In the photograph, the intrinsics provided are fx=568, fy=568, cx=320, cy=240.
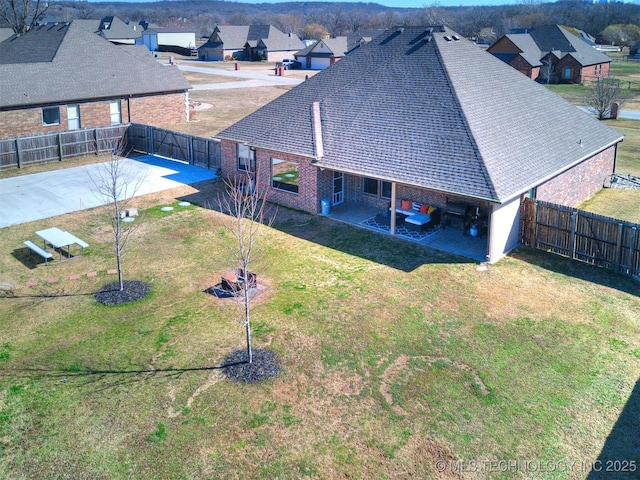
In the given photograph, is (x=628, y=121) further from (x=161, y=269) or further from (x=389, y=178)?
(x=161, y=269)

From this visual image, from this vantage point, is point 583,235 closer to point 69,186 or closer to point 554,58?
point 69,186

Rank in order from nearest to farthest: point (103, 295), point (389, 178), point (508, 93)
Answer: point (103, 295) < point (389, 178) < point (508, 93)

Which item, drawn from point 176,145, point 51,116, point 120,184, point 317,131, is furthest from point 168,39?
point 317,131

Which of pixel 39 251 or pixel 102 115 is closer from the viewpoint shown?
pixel 39 251

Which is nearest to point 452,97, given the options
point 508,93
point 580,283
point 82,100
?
point 508,93

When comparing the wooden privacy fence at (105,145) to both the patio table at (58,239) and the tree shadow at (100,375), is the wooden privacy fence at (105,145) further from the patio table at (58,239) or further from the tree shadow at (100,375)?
the tree shadow at (100,375)

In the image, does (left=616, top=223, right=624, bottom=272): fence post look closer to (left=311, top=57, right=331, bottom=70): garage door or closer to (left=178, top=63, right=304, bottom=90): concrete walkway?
(left=178, top=63, right=304, bottom=90): concrete walkway
